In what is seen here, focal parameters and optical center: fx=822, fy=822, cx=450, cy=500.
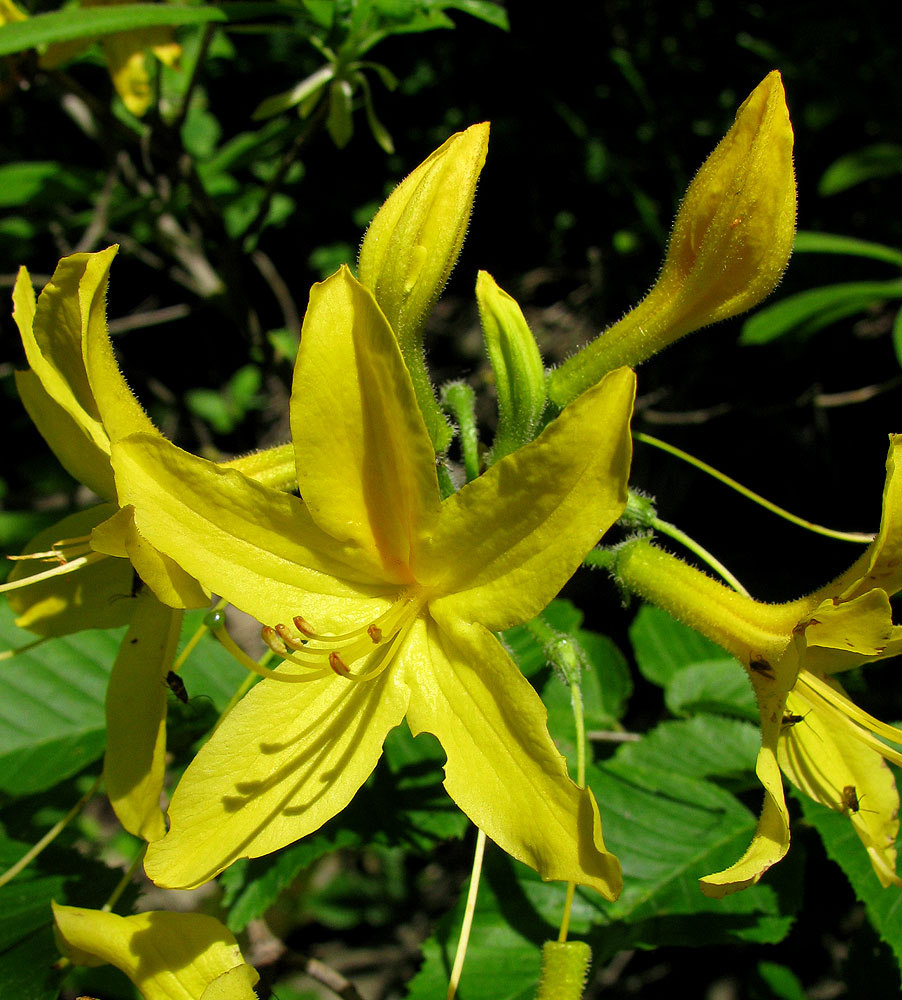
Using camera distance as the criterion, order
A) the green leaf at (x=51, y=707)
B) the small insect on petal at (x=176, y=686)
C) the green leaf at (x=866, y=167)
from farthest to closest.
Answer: the green leaf at (x=866, y=167) → the green leaf at (x=51, y=707) → the small insect on petal at (x=176, y=686)

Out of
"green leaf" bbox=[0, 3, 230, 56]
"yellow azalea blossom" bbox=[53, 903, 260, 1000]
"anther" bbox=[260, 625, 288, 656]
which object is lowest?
"yellow azalea blossom" bbox=[53, 903, 260, 1000]

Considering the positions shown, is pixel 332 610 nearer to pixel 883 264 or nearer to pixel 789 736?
pixel 789 736

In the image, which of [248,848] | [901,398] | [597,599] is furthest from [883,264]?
[248,848]

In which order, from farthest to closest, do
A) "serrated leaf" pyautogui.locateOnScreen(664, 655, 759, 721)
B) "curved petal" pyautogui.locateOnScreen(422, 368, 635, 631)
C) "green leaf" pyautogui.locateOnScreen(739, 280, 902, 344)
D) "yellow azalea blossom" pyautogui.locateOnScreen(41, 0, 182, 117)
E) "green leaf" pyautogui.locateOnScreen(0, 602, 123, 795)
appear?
"green leaf" pyautogui.locateOnScreen(739, 280, 902, 344), "yellow azalea blossom" pyautogui.locateOnScreen(41, 0, 182, 117), "serrated leaf" pyautogui.locateOnScreen(664, 655, 759, 721), "green leaf" pyautogui.locateOnScreen(0, 602, 123, 795), "curved petal" pyautogui.locateOnScreen(422, 368, 635, 631)

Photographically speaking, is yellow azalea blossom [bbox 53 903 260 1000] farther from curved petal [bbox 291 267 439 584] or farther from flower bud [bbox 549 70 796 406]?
flower bud [bbox 549 70 796 406]

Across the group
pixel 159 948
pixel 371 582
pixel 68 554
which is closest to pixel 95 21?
pixel 68 554

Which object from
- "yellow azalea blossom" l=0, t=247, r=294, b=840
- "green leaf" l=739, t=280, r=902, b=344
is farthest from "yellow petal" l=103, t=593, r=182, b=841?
"green leaf" l=739, t=280, r=902, b=344

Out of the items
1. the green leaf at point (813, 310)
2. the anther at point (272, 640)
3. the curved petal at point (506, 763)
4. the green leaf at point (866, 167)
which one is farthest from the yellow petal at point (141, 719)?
the green leaf at point (866, 167)

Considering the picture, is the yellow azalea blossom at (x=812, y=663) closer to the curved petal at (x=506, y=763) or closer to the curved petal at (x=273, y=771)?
the curved petal at (x=506, y=763)
